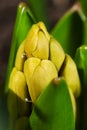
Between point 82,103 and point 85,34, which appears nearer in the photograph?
point 82,103

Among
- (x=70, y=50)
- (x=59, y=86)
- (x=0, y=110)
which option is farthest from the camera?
(x=70, y=50)

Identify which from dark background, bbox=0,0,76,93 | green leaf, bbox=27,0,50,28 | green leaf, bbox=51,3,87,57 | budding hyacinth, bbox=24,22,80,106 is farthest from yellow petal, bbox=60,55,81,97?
dark background, bbox=0,0,76,93

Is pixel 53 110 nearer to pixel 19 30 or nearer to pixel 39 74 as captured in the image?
pixel 39 74

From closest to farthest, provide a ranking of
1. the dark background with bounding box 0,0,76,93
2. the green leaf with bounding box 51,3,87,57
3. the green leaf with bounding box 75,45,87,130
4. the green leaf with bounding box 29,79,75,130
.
Result: the green leaf with bounding box 29,79,75,130
the green leaf with bounding box 75,45,87,130
the green leaf with bounding box 51,3,87,57
the dark background with bounding box 0,0,76,93

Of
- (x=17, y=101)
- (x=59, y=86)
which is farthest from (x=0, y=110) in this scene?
(x=59, y=86)

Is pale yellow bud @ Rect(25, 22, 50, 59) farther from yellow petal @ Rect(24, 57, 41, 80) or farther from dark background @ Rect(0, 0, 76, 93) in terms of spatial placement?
dark background @ Rect(0, 0, 76, 93)

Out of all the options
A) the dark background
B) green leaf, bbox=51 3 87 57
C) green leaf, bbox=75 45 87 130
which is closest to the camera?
green leaf, bbox=75 45 87 130

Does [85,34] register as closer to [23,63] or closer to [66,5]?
[23,63]
